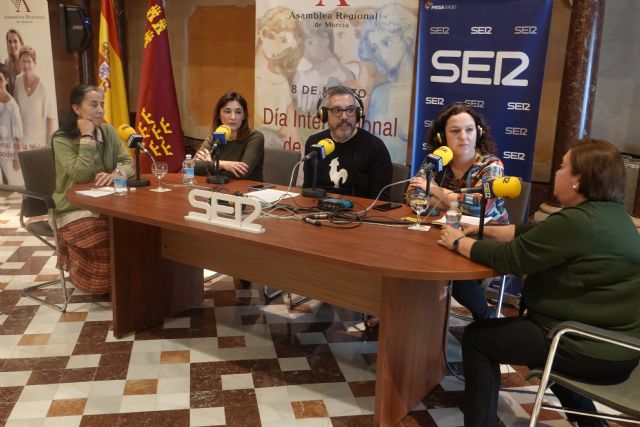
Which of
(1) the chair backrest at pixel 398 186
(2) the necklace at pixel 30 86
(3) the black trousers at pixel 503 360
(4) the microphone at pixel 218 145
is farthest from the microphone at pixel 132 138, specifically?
(2) the necklace at pixel 30 86

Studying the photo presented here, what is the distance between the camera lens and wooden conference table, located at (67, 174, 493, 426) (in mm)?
2016

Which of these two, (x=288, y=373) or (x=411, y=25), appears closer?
(x=288, y=373)

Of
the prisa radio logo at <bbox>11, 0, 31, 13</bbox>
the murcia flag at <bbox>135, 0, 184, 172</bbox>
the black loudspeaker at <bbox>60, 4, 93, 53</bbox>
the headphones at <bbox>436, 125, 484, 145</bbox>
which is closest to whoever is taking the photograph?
the headphones at <bbox>436, 125, 484, 145</bbox>

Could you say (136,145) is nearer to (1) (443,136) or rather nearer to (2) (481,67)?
(1) (443,136)

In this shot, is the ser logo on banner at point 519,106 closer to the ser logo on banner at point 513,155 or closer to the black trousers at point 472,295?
the ser logo on banner at point 513,155

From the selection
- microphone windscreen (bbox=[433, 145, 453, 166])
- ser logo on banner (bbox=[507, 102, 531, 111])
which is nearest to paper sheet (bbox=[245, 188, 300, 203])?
microphone windscreen (bbox=[433, 145, 453, 166])

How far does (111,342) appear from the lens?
2.86m

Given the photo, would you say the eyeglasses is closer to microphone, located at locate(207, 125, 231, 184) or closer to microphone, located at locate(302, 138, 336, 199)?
microphone, located at locate(302, 138, 336, 199)

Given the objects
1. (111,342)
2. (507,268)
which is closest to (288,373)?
(111,342)

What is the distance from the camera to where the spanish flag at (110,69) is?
17.0 ft

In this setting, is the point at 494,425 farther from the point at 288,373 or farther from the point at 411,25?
the point at 411,25

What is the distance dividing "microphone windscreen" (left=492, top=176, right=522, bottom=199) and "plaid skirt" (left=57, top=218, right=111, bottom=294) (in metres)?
2.09

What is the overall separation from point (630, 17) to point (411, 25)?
4.51 ft

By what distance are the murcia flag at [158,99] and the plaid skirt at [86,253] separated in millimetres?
1737
